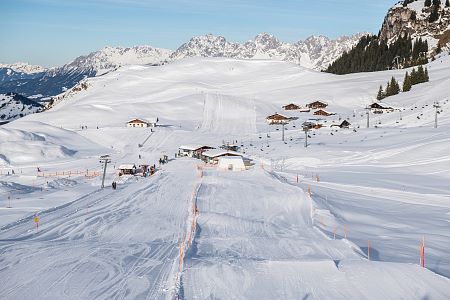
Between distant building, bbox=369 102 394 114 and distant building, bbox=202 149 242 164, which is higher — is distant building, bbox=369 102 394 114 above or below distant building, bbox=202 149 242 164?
above

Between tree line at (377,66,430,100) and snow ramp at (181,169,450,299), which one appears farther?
tree line at (377,66,430,100)

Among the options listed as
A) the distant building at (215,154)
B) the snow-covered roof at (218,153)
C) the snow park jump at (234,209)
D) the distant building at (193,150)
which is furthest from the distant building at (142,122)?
the snow-covered roof at (218,153)

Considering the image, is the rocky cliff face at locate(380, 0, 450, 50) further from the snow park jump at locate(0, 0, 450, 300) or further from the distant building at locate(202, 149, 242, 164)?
the distant building at locate(202, 149, 242, 164)

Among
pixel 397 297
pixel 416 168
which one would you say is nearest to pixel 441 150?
pixel 416 168

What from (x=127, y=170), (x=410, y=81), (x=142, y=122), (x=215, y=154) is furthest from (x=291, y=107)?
(x=127, y=170)

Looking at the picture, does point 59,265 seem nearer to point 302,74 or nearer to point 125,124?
point 125,124

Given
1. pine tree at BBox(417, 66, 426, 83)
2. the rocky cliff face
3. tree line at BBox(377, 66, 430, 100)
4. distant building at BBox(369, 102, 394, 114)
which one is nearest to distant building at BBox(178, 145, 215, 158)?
distant building at BBox(369, 102, 394, 114)
